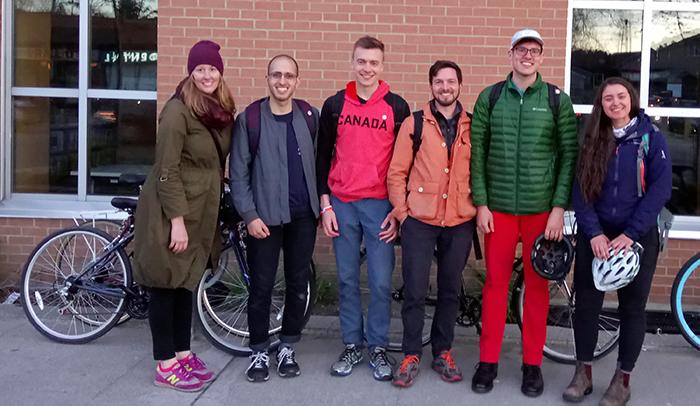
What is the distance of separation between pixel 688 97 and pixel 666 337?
2.04m

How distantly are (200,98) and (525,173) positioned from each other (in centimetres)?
192

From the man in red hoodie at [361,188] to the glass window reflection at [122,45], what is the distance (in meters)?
2.69

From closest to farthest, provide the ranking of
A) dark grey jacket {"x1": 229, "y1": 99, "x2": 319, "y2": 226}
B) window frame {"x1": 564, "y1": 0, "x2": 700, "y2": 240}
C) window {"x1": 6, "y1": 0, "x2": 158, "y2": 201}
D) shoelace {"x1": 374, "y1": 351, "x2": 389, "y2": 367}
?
dark grey jacket {"x1": 229, "y1": 99, "x2": 319, "y2": 226} → shoelace {"x1": 374, "y1": 351, "x2": 389, "y2": 367} → window frame {"x1": 564, "y1": 0, "x2": 700, "y2": 240} → window {"x1": 6, "y1": 0, "x2": 158, "y2": 201}

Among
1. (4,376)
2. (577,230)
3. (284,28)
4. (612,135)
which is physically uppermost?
(284,28)

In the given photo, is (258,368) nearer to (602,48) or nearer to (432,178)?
(432,178)

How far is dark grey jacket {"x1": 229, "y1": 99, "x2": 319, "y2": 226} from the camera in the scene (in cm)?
515

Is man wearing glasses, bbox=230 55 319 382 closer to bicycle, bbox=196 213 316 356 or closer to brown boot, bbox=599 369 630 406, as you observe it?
bicycle, bbox=196 213 316 356

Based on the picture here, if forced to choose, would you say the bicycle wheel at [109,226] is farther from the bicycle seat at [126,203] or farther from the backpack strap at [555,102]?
the backpack strap at [555,102]

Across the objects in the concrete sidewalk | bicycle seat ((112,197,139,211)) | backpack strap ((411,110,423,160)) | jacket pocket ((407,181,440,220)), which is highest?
backpack strap ((411,110,423,160))

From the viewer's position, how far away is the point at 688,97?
23.1ft

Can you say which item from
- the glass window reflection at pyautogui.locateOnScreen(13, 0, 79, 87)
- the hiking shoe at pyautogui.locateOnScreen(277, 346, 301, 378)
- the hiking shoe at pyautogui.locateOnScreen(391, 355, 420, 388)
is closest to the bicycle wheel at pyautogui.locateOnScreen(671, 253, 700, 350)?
the hiking shoe at pyautogui.locateOnScreen(391, 355, 420, 388)

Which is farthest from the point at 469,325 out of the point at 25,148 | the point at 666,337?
the point at 25,148

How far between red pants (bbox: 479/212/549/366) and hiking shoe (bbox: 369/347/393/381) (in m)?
0.58

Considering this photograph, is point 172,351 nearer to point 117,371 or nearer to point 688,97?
point 117,371
